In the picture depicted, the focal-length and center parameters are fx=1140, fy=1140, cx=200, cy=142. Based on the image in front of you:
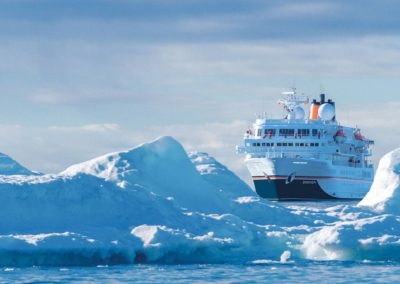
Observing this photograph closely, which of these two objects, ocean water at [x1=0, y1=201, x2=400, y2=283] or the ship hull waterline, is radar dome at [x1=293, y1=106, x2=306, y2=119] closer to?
the ship hull waterline

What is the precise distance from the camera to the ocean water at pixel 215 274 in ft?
107

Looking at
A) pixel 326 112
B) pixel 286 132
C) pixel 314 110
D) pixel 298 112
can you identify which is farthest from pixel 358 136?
pixel 286 132

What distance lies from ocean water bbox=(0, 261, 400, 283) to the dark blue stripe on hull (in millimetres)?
63382

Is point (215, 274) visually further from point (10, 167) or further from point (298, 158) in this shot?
point (298, 158)

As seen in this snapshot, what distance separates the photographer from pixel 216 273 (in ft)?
114

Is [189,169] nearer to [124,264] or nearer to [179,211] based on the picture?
[179,211]

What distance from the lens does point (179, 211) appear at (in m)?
41.2

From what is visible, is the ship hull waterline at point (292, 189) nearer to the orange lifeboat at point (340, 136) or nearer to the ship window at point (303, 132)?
the ship window at point (303, 132)

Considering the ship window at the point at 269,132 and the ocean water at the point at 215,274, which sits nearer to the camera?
the ocean water at the point at 215,274

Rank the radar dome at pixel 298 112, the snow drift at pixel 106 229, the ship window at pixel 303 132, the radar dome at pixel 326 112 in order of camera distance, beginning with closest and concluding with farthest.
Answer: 1. the snow drift at pixel 106 229
2. the ship window at pixel 303 132
3. the radar dome at pixel 298 112
4. the radar dome at pixel 326 112

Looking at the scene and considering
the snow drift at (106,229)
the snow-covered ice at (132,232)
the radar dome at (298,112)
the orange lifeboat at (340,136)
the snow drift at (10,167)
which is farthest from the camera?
the radar dome at (298,112)

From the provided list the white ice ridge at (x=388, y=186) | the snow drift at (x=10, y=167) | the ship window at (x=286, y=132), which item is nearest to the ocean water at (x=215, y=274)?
the snow drift at (x=10, y=167)

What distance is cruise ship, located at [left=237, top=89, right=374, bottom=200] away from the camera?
10138 centimetres

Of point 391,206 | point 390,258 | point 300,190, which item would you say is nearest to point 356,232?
point 390,258
